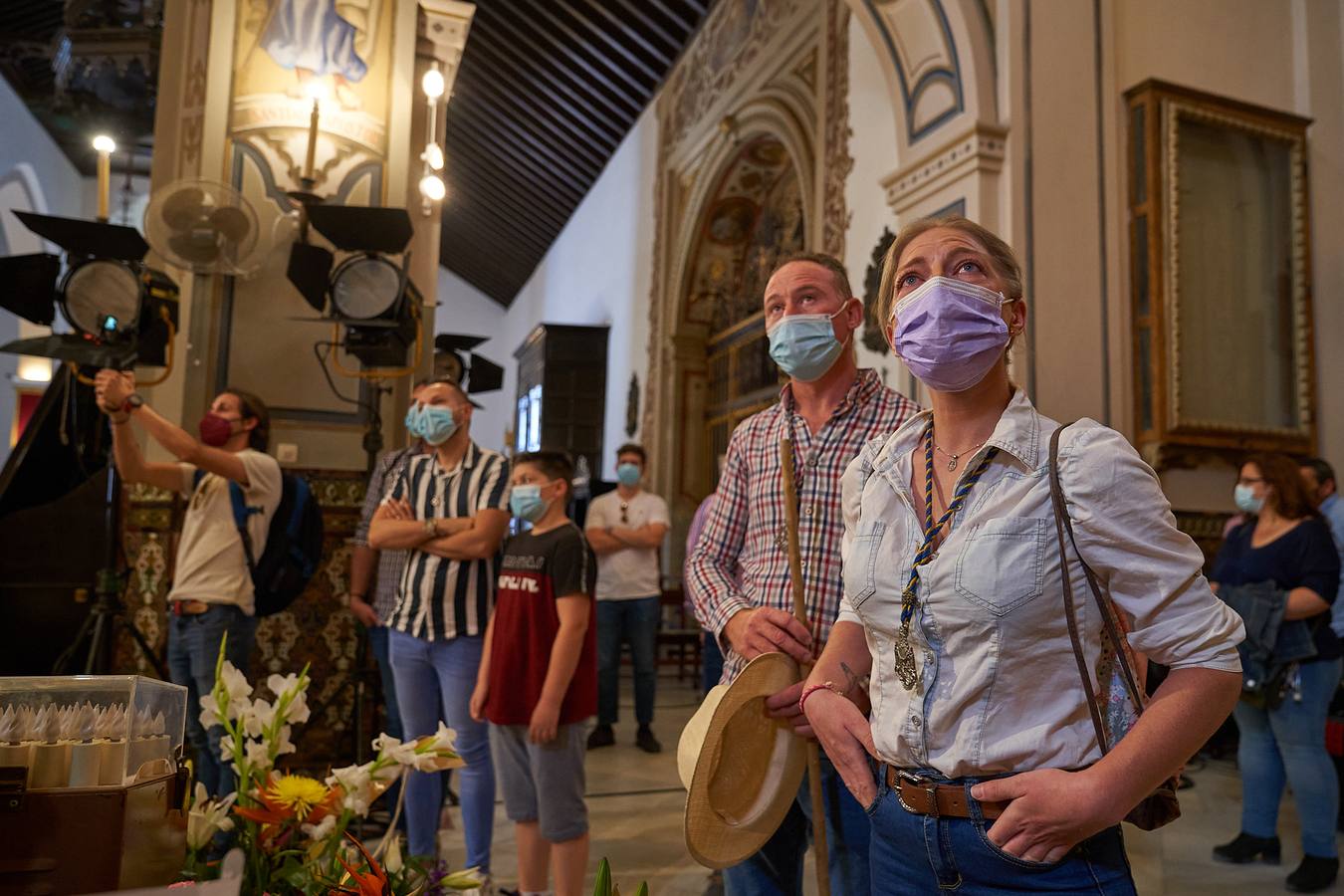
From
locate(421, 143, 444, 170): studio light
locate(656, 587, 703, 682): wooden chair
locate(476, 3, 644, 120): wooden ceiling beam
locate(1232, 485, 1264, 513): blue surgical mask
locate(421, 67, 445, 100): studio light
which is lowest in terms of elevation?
locate(656, 587, 703, 682): wooden chair

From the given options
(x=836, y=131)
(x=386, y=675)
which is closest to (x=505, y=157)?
(x=836, y=131)

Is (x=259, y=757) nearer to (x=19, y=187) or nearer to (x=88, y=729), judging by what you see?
(x=88, y=729)

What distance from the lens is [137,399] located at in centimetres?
289

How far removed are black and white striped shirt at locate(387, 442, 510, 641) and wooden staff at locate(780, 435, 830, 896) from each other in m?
1.42

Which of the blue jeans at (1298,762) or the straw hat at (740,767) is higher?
the straw hat at (740,767)

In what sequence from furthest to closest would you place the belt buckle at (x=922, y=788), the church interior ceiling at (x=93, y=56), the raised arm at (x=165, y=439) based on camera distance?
the church interior ceiling at (x=93, y=56)
the raised arm at (x=165, y=439)
the belt buckle at (x=922, y=788)

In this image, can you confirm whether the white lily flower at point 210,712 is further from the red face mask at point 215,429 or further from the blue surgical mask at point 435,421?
the red face mask at point 215,429

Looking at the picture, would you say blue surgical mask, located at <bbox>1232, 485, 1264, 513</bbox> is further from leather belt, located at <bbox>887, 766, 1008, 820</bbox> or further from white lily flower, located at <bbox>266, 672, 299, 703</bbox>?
white lily flower, located at <bbox>266, 672, 299, 703</bbox>

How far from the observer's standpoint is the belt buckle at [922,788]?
3.57 feet

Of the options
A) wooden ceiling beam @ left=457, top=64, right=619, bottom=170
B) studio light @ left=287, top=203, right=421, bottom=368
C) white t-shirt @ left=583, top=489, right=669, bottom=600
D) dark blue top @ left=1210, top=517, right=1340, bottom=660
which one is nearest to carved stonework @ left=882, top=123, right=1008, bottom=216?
dark blue top @ left=1210, top=517, right=1340, bottom=660

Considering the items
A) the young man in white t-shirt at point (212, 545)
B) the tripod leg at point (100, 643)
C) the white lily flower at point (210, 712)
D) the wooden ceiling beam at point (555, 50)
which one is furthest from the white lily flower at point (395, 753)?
the wooden ceiling beam at point (555, 50)

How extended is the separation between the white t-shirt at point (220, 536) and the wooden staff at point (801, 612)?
6.81ft

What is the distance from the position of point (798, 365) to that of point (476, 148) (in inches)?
503

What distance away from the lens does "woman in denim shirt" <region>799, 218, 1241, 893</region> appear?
99 centimetres
